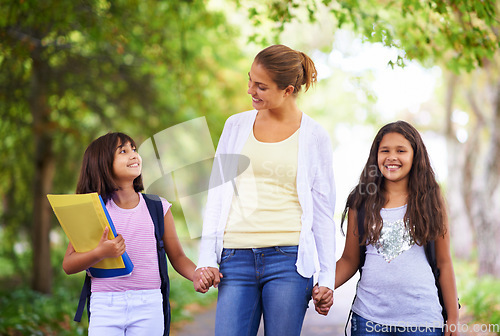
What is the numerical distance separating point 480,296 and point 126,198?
6.88m

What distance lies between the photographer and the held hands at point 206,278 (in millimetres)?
2721

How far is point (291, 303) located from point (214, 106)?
8.17 metres

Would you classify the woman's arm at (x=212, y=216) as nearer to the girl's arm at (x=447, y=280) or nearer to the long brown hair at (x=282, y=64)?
the long brown hair at (x=282, y=64)

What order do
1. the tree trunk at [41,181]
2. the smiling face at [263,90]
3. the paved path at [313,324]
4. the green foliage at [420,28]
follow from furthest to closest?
the tree trunk at [41,181] < the paved path at [313,324] < the green foliage at [420,28] < the smiling face at [263,90]

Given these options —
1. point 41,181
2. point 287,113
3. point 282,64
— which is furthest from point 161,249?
point 41,181

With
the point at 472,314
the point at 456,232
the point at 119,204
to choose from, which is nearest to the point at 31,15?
the point at 119,204

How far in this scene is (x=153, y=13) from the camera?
8094mm

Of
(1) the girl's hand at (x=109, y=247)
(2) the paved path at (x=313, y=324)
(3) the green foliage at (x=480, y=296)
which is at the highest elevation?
(1) the girl's hand at (x=109, y=247)

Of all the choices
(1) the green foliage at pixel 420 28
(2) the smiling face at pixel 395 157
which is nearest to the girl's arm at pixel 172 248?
(2) the smiling face at pixel 395 157

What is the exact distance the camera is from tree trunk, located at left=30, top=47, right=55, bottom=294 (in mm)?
8836

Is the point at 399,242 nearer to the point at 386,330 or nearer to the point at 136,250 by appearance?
the point at 386,330

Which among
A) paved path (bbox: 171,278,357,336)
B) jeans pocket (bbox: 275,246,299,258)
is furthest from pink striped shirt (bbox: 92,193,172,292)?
paved path (bbox: 171,278,357,336)

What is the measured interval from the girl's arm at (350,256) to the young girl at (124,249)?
836 millimetres

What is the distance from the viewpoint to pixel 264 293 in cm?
274
